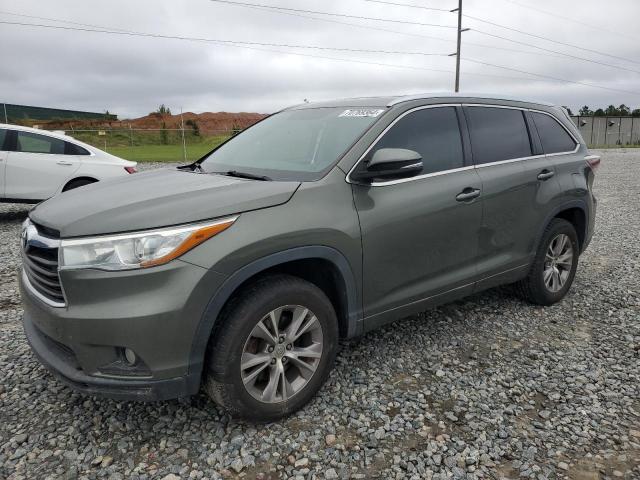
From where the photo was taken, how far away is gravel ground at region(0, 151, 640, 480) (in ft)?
8.04

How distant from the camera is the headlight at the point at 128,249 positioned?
2.27 m

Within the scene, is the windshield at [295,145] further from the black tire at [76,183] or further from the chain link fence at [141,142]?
the chain link fence at [141,142]

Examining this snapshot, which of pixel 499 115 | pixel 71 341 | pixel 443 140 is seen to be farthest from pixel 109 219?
pixel 499 115

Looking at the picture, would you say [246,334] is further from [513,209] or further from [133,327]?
[513,209]

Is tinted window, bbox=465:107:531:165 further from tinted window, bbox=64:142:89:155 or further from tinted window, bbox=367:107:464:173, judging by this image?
tinted window, bbox=64:142:89:155

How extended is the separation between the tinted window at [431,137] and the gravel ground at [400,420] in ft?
4.50

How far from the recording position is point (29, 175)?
26.9 ft

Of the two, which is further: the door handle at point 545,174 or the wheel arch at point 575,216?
the wheel arch at point 575,216

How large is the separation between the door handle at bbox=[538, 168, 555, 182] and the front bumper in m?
2.95

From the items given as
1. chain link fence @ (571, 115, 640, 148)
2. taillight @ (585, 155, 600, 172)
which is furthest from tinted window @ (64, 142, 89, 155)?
chain link fence @ (571, 115, 640, 148)

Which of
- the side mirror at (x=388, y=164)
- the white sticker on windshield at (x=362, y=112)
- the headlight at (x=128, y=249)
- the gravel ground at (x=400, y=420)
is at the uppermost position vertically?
the white sticker on windshield at (x=362, y=112)

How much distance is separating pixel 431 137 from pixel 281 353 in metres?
1.84

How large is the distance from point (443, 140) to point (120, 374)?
8.41 ft

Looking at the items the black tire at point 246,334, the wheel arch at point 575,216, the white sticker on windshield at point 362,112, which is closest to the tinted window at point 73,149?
the white sticker on windshield at point 362,112
